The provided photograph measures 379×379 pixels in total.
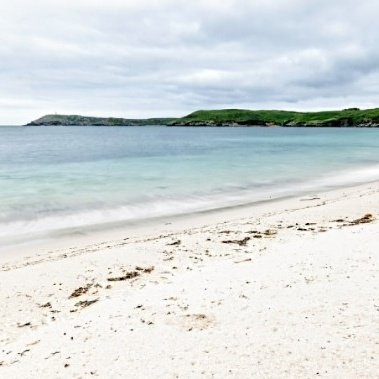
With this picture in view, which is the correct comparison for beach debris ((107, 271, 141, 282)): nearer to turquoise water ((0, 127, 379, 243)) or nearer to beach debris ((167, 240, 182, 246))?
beach debris ((167, 240, 182, 246))

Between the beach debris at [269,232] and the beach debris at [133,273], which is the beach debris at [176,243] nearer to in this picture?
the beach debris at [133,273]

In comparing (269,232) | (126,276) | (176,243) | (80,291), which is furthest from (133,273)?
(269,232)

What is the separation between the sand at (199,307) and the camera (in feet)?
21.9

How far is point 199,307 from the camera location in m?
8.77

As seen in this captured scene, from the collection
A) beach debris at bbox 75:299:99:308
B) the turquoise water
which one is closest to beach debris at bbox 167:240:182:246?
beach debris at bbox 75:299:99:308

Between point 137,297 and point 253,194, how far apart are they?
2105cm

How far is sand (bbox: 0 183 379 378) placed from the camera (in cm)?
667

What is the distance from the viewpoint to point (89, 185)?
33469mm

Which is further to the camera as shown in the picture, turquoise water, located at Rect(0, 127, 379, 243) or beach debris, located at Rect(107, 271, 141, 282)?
turquoise water, located at Rect(0, 127, 379, 243)

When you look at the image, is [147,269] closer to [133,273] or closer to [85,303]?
[133,273]

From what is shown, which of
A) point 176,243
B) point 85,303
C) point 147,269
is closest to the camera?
point 85,303

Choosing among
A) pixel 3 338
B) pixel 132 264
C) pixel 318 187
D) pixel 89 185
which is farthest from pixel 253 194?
pixel 3 338

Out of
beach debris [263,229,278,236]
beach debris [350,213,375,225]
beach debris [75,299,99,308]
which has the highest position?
beach debris [350,213,375,225]

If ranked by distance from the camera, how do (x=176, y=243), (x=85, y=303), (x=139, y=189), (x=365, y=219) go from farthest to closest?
(x=139, y=189) < (x=365, y=219) < (x=176, y=243) < (x=85, y=303)
